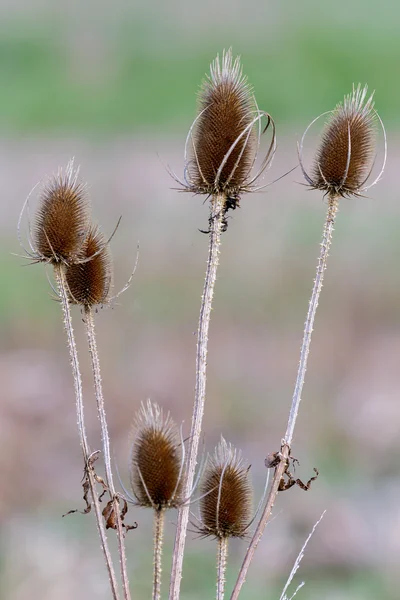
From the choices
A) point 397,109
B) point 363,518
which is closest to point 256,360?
point 363,518

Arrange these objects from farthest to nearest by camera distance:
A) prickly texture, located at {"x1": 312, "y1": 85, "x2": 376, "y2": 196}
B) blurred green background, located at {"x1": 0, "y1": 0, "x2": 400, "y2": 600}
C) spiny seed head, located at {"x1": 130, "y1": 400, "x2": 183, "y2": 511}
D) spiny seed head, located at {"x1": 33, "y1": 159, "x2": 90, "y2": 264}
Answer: blurred green background, located at {"x1": 0, "y1": 0, "x2": 400, "y2": 600} < prickly texture, located at {"x1": 312, "y1": 85, "x2": 376, "y2": 196} < spiny seed head, located at {"x1": 33, "y1": 159, "x2": 90, "y2": 264} < spiny seed head, located at {"x1": 130, "y1": 400, "x2": 183, "y2": 511}

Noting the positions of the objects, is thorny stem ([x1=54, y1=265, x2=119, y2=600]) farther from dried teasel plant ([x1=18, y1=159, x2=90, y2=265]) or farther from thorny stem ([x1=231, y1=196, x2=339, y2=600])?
thorny stem ([x1=231, y1=196, x2=339, y2=600])

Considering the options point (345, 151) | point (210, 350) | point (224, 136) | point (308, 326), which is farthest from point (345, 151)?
point (210, 350)

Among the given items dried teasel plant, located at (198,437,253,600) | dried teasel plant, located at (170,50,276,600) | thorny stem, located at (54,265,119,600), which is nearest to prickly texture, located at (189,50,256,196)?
dried teasel plant, located at (170,50,276,600)

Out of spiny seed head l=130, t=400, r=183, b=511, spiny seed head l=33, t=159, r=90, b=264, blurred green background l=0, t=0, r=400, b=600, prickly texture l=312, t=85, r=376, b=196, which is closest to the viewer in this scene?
spiny seed head l=130, t=400, r=183, b=511

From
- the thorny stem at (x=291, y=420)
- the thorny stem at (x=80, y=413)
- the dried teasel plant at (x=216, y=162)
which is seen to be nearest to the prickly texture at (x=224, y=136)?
the dried teasel plant at (x=216, y=162)

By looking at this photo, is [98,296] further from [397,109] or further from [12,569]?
[397,109]

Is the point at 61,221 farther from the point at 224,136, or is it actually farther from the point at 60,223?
the point at 224,136
